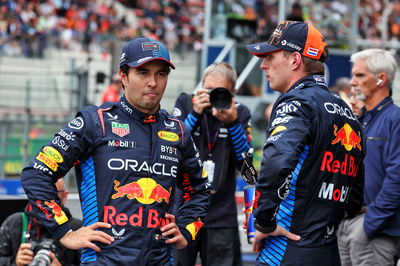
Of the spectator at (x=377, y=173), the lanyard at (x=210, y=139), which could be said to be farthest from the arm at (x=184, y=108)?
the spectator at (x=377, y=173)

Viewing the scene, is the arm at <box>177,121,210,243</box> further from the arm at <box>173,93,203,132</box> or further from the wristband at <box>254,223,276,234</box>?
the arm at <box>173,93,203,132</box>

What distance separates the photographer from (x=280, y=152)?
3.03 m

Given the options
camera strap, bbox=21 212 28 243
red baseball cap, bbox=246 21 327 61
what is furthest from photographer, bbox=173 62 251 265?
red baseball cap, bbox=246 21 327 61

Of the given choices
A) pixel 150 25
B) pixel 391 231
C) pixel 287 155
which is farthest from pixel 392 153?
pixel 150 25

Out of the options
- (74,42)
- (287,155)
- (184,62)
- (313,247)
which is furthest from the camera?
(74,42)

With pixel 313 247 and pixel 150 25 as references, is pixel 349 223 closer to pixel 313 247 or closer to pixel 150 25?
pixel 313 247

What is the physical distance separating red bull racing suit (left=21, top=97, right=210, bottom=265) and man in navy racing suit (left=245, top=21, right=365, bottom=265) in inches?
19.4

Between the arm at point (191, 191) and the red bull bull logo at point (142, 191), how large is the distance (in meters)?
0.28

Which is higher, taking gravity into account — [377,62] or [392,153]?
[377,62]

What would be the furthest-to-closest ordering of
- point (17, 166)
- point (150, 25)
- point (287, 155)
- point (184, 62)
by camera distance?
point (150, 25)
point (184, 62)
point (17, 166)
point (287, 155)

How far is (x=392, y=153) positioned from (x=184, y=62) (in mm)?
12234

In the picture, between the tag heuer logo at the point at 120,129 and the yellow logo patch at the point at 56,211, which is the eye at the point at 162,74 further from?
the yellow logo patch at the point at 56,211

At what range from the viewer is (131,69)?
3305 mm

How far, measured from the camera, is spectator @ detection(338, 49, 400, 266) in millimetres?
4445
